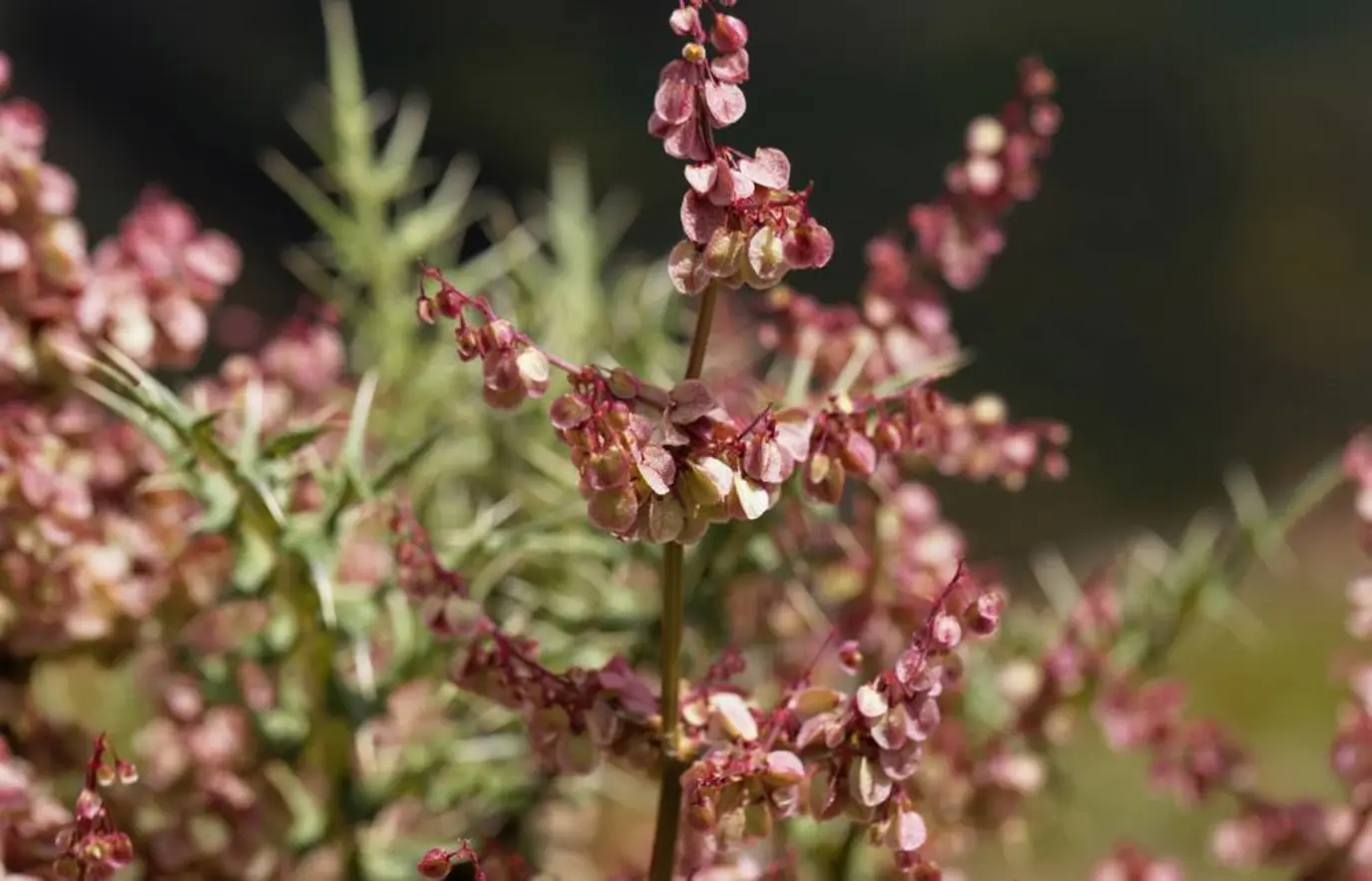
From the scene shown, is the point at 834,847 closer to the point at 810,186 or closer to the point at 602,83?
the point at 810,186

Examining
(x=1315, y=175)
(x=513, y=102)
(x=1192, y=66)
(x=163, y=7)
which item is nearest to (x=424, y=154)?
(x=513, y=102)

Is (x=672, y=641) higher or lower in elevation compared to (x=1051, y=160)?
lower

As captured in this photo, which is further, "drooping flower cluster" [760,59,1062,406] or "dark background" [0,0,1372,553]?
"dark background" [0,0,1372,553]

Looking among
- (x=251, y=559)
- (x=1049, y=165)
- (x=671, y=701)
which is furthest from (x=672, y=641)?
(x=1049, y=165)

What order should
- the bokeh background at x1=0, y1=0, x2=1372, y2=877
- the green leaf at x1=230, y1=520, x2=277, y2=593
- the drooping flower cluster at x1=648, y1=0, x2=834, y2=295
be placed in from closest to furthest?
the drooping flower cluster at x1=648, y1=0, x2=834, y2=295 < the green leaf at x1=230, y1=520, x2=277, y2=593 < the bokeh background at x1=0, y1=0, x2=1372, y2=877

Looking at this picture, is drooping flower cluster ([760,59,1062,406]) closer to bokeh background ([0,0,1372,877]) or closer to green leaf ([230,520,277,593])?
green leaf ([230,520,277,593])

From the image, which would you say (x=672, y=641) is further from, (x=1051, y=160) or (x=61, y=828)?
(x=1051, y=160)

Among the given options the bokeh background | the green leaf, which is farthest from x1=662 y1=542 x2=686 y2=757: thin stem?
the bokeh background
